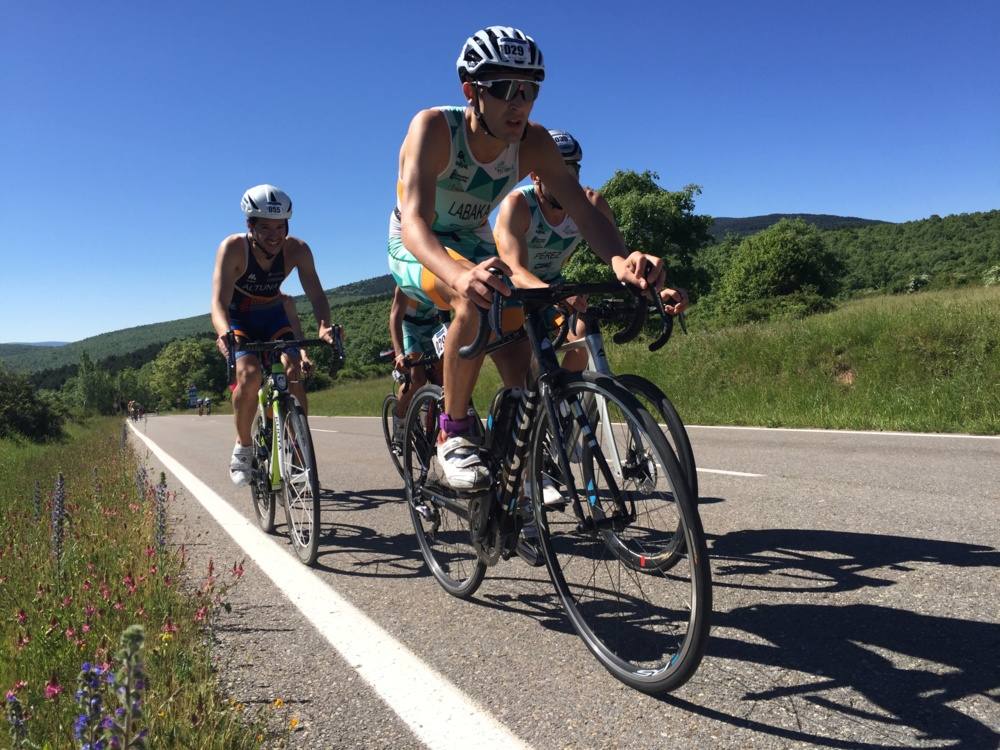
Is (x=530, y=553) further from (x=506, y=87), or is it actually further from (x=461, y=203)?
(x=506, y=87)

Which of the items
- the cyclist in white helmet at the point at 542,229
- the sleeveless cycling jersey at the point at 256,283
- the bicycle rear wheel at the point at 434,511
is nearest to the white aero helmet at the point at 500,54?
the cyclist in white helmet at the point at 542,229

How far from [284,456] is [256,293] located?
1615mm

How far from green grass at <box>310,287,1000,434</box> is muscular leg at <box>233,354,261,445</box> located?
7.39 metres

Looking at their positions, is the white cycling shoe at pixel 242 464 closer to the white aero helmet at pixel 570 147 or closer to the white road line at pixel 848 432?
the white aero helmet at pixel 570 147

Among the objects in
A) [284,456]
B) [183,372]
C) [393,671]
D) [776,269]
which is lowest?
[393,671]

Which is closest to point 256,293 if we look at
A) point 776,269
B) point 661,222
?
point 661,222

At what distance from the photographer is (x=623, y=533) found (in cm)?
262

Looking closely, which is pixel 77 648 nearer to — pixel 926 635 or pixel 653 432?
pixel 653 432

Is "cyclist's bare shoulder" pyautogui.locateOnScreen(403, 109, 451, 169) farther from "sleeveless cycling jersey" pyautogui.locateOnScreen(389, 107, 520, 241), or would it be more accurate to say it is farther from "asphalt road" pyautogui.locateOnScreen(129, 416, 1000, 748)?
"asphalt road" pyautogui.locateOnScreen(129, 416, 1000, 748)

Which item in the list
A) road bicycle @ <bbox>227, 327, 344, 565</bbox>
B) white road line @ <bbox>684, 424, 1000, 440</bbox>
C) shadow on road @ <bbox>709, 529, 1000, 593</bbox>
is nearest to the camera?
shadow on road @ <bbox>709, 529, 1000, 593</bbox>

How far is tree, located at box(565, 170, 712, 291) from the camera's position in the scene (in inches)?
1905

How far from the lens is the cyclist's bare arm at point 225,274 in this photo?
17.1 feet

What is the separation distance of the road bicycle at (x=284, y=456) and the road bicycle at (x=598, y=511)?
54.1 inches

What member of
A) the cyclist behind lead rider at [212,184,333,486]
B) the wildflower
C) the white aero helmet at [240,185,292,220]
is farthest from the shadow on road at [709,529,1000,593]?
the white aero helmet at [240,185,292,220]
